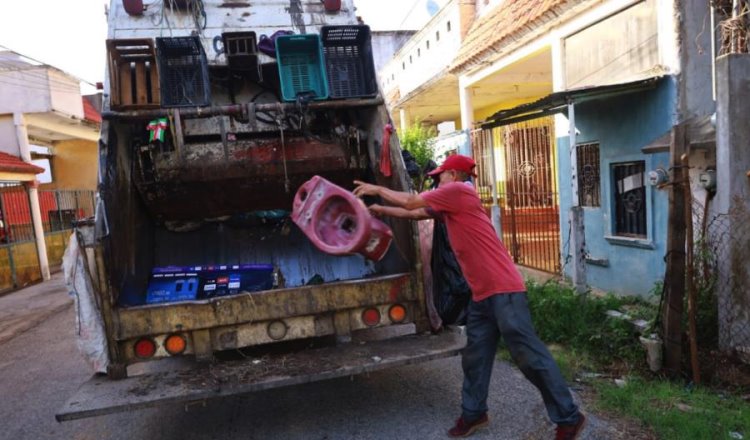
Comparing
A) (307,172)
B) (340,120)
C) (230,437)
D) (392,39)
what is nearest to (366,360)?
(230,437)

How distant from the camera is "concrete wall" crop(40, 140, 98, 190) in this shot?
49.6ft

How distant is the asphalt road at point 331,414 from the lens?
3.19 metres

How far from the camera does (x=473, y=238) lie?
2.92 metres

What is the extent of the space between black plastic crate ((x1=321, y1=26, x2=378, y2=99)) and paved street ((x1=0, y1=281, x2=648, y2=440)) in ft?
6.92

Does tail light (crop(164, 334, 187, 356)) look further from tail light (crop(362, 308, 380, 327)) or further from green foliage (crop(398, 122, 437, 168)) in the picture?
green foliage (crop(398, 122, 437, 168))

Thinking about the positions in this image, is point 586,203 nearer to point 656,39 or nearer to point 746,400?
point 656,39

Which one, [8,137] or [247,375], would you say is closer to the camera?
[247,375]

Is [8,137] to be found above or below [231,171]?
above

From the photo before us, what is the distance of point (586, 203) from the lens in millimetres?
6523

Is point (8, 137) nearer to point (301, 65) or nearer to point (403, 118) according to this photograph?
point (403, 118)

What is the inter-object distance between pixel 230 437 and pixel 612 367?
2726mm

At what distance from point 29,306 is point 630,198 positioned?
336 inches

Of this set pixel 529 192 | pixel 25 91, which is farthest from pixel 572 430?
pixel 25 91

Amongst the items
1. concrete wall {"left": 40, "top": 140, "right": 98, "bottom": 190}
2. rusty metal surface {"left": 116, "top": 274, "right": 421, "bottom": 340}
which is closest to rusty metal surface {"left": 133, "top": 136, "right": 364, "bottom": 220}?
rusty metal surface {"left": 116, "top": 274, "right": 421, "bottom": 340}
